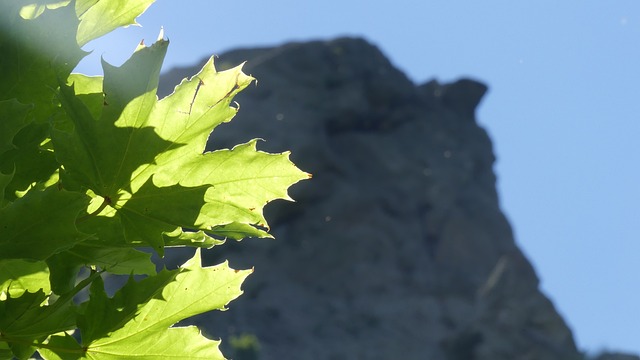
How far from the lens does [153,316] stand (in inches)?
28.4

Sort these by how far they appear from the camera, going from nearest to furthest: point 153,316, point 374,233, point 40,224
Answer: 1. point 40,224
2. point 153,316
3. point 374,233

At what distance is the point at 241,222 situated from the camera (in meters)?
0.75

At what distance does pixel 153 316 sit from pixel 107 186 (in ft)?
0.44

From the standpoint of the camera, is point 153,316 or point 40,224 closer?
point 40,224

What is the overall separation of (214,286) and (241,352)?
11.5 m

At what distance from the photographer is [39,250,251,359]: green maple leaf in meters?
0.68

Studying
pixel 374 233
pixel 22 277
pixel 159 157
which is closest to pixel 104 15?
pixel 159 157

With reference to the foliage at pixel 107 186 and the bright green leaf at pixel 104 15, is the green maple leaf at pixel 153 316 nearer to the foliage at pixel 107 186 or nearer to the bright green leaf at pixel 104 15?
the foliage at pixel 107 186

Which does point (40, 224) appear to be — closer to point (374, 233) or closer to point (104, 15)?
point (104, 15)

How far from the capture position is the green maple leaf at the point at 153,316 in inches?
26.7

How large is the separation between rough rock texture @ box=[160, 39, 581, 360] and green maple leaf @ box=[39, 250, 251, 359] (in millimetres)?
14420

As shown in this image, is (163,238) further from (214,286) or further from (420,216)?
(420,216)

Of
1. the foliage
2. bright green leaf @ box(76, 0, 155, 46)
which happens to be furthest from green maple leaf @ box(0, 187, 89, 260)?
bright green leaf @ box(76, 0, 155, 46)

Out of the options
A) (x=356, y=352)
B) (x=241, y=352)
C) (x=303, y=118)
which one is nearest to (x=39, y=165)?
(x=241, y=352)
